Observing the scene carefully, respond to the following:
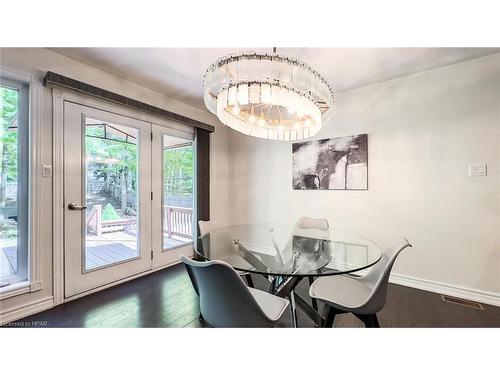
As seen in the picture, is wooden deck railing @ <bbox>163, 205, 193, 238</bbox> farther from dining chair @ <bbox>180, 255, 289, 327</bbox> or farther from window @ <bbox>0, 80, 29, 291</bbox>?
dining chair @ <bbox>180, 255, 289, 327</bbox>

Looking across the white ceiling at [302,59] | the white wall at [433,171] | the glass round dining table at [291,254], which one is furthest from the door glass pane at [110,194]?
the white wall at [433,171]

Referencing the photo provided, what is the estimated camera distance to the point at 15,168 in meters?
1.75

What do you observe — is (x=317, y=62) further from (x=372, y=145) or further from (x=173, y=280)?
(x=173, y=280)

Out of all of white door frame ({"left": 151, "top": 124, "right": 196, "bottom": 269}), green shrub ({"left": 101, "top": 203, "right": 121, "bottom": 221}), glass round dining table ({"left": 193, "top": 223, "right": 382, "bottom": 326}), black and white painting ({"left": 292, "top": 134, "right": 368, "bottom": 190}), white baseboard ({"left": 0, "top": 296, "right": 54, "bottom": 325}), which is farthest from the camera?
white door frame ({"left": 151, "top": 124, "right": 196, "bottom": 269})

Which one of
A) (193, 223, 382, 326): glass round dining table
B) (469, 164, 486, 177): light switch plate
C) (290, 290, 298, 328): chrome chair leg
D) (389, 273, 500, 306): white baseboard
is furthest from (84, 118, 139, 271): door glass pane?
(469, 164, 486, 177): light switch plate

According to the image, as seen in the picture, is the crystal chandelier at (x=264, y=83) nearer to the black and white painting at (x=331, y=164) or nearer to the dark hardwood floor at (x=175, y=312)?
the black and white painting at (x=331, y=164)

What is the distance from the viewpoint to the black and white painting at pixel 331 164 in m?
2.60

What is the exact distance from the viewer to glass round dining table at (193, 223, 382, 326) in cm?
135

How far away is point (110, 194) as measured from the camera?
235cm

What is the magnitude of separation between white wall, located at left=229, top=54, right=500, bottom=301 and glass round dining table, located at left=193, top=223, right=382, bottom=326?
2.63 ft

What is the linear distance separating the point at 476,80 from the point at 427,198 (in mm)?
1214

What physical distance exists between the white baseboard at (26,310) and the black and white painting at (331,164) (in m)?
3.00

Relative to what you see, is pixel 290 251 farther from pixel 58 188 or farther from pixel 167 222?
pixel 58 188

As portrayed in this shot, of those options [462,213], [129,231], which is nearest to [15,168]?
[129,231]
